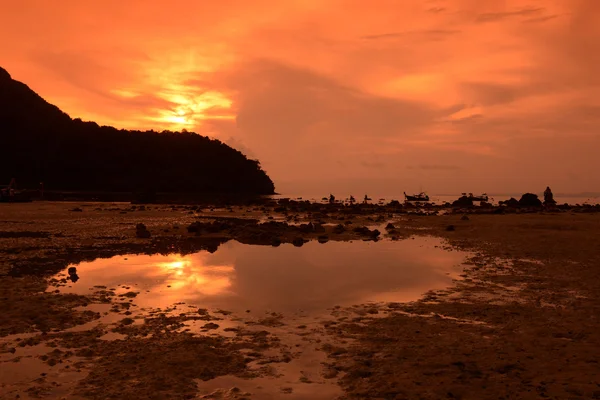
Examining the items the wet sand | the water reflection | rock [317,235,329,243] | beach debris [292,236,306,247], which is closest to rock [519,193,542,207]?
rock [317,235,329,243]

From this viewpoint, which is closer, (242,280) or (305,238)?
(242,280)

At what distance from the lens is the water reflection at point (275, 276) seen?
1182 cm

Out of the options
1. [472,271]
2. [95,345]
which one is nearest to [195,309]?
[95,345]

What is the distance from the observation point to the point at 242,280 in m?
14.3

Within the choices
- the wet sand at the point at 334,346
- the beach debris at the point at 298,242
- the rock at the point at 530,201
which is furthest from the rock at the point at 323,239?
the rock at the point at 530,201

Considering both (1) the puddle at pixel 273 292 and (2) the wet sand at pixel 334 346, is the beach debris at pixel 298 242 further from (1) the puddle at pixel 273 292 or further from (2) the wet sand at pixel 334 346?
(2) the wet sand at pixel 334 346

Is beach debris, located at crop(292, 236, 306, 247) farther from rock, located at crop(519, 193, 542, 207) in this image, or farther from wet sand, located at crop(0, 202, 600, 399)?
rock, located at crop(519, 193, 542, 207)

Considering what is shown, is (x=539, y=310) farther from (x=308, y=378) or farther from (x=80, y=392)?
(x=80, y=392)

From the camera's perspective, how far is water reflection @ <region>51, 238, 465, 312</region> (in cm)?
1182

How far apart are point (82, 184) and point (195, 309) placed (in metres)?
138

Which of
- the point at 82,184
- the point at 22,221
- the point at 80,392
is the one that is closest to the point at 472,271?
the point at 80,392

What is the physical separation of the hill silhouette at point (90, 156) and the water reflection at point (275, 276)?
102 metres

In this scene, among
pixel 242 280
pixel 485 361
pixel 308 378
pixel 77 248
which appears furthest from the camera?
pixel 77 248

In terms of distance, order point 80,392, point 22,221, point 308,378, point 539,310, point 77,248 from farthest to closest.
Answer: point 22,221, point 77,248, point 539,310, point 308,378, point 80,392
